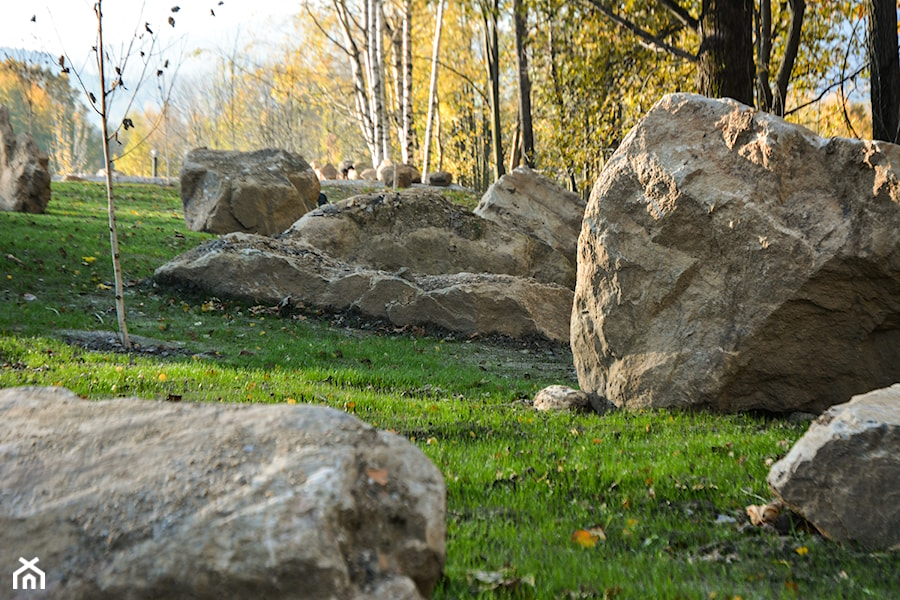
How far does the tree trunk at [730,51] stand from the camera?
34.9ft

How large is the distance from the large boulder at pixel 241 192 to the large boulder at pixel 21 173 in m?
3.50

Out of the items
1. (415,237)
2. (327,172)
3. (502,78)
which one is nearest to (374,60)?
(327,172)

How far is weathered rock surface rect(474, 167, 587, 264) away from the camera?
17000mm

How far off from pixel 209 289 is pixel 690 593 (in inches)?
437

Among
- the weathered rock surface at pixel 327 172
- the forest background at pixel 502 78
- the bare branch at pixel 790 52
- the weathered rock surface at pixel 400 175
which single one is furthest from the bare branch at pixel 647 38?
the weathered rock surface at pixel 327 172

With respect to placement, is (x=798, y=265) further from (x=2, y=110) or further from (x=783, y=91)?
(x=2, y=110)

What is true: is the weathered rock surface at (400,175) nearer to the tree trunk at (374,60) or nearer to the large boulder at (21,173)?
the tree trunk at (374,60)

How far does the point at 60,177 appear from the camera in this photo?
3136 centimetres

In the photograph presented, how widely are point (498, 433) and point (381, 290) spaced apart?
6.61 meters

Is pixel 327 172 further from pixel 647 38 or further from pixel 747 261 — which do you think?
pixel 747 261

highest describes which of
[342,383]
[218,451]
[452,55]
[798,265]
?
[452,55]

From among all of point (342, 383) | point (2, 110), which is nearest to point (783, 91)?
point (342, 383)

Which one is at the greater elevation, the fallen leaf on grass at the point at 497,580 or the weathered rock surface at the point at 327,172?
the weathered rock surface at the point at 327,172

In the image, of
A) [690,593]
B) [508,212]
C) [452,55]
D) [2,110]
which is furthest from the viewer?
[452,55]
